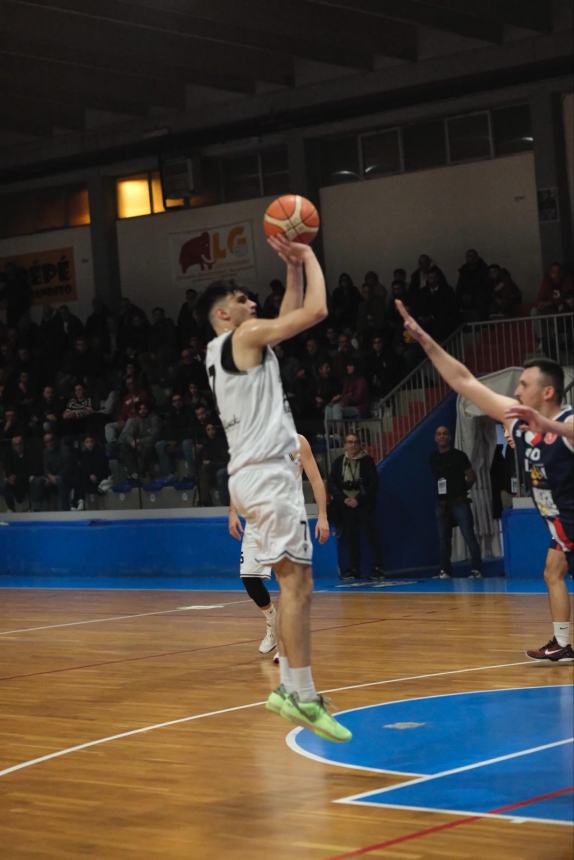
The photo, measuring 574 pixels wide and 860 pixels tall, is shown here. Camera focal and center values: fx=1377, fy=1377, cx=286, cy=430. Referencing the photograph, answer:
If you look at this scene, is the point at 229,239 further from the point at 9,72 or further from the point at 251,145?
the point at 9,72

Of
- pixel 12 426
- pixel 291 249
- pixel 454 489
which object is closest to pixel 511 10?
pixel 454 489

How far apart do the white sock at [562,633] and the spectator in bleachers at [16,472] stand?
1280cm

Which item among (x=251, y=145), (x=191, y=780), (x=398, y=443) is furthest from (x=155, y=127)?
(x=191, y=780)

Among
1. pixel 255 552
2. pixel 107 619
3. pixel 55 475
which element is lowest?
pixel 107 619

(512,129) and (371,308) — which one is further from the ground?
(512,129)

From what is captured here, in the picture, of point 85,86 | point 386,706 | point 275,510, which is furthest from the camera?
point 85,86

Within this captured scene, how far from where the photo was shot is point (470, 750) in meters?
7.36

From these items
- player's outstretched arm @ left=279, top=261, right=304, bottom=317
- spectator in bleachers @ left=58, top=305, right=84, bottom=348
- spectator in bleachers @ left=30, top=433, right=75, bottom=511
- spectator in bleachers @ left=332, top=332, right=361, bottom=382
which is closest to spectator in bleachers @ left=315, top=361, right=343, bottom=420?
spectator in bleachers @ left=332, top=332, right=361, bottom=382

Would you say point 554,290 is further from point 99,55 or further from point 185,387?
point 99,55

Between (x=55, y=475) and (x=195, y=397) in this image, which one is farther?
(x=55, y=475)

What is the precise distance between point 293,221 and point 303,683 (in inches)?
91.2

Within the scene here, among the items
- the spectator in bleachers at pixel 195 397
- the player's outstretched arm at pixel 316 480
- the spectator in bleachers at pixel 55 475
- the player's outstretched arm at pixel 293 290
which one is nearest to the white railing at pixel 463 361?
the spectator in bleachers at pixel 195 397

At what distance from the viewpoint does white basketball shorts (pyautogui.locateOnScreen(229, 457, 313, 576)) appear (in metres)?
6.91

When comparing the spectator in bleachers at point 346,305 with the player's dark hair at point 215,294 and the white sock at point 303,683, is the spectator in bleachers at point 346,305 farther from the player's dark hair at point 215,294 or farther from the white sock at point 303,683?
the white sock at point 303,683
